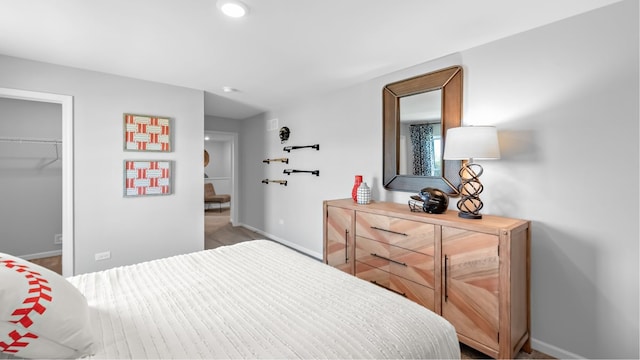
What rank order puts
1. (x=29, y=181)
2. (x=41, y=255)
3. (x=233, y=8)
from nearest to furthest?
(x=233, y=8), (x=29, y=181), (x=41, y=255)

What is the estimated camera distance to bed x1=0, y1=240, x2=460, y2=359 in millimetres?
931

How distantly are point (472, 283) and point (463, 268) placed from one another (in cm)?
11

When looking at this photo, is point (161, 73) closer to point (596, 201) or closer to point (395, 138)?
point (395, 138)

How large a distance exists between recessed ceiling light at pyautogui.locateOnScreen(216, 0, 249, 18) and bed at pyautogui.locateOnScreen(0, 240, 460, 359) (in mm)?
1635

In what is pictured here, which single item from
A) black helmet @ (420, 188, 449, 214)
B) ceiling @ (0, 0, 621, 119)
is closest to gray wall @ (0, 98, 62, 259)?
ceiling @ (0, 0, 621, 119)

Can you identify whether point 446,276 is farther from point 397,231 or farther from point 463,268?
point 397,231

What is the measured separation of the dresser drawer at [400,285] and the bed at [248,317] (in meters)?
0.96

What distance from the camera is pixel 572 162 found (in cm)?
191

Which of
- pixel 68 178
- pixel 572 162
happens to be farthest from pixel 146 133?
pixel 572 162

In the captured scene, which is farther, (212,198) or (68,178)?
(212,198)

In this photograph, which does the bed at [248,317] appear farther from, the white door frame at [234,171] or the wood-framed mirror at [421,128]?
the white door frame at [234,171]

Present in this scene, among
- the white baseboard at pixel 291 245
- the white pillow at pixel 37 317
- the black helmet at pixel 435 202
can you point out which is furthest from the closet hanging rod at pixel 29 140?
the black helmet at pixel 435 202

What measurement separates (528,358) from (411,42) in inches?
98.1

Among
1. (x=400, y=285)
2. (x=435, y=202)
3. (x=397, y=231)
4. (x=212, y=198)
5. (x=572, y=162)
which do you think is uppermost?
(x=572, y=162)
